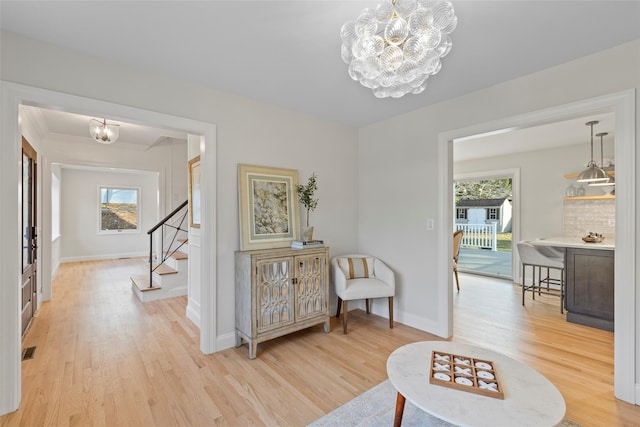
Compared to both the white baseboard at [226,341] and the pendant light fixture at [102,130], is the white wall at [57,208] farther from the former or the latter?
the white baseboard at [226,341]

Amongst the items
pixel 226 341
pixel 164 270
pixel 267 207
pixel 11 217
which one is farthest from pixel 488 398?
pixel 164 270

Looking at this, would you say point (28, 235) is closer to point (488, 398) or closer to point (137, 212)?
point (488, 398)

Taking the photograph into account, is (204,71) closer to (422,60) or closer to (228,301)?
(422,60)

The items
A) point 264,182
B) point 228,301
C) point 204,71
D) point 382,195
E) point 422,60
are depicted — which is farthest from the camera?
point 382,195

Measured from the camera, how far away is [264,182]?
3047mm

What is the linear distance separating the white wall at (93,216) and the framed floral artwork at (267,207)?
22.4ft

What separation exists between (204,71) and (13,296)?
81.1 inches

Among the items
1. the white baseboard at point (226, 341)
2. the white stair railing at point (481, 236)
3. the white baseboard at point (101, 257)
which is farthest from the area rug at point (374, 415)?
the white baseboard at point (101, 257)

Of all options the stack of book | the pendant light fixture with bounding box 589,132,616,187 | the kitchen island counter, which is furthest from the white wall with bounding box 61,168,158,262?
the pendant light fixture with bounding box 589,132,616,187

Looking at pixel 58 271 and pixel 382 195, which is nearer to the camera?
pixel 382 195

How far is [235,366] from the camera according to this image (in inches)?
97.3

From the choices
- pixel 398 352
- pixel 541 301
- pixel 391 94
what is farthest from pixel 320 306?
pixel 541 301

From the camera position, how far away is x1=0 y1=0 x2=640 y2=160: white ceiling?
5.43 ft

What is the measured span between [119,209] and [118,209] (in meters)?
0.02
